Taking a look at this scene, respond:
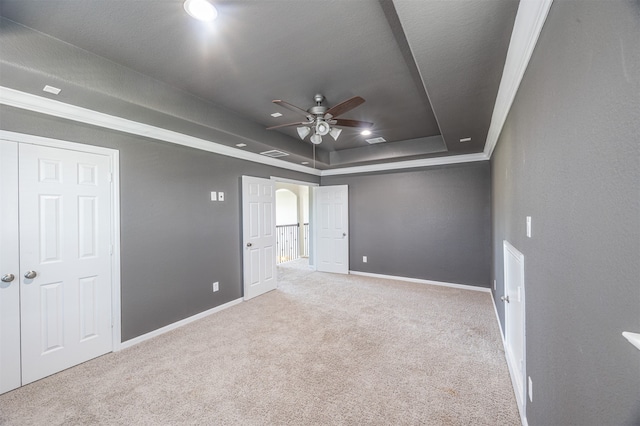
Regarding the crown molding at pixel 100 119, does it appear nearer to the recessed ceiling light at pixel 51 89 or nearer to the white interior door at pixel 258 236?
the recessed ceiling light at pixel 51 89

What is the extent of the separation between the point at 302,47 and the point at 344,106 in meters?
0.62

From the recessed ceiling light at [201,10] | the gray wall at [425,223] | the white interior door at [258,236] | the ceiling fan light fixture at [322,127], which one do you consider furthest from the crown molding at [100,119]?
the gray wall at [425,223]

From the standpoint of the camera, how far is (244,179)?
4.34m

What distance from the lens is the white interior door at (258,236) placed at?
438 cm

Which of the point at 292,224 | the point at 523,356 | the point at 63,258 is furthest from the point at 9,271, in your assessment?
the point at 292,224

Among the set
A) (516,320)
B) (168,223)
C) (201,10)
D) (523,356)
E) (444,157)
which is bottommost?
(523,356)

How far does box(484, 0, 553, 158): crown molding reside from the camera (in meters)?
1.24

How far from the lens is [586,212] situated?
2.84 ft

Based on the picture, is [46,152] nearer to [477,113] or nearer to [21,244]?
[21,244]

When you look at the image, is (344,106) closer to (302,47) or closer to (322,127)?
(322,127)

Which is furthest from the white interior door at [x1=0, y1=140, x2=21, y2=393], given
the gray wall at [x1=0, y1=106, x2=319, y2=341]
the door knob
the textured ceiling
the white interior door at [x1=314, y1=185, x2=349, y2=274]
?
the white interior door at [x1=314, y1=185, x2=349, y2=274]

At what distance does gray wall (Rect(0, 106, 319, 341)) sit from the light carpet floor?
40cm

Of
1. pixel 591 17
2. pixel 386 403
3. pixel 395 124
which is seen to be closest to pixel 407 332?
pixel 386 403

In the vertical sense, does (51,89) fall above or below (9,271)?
above
